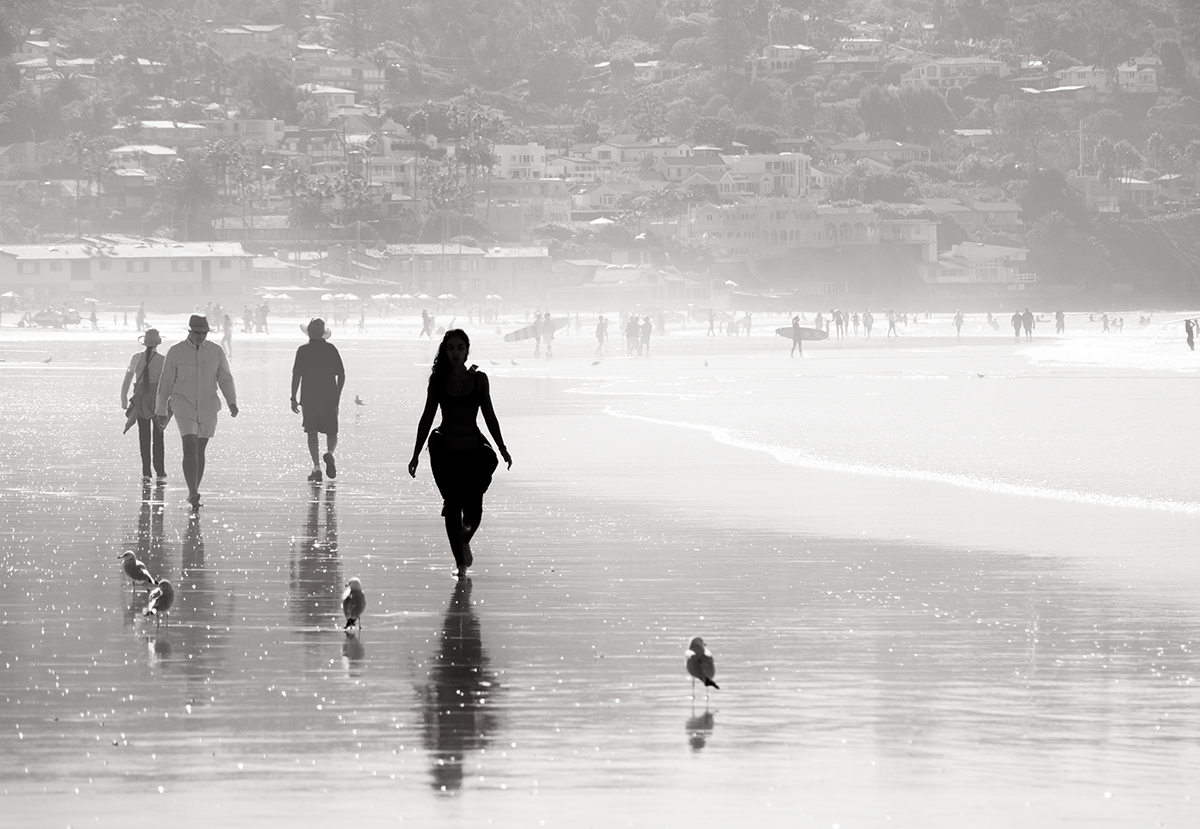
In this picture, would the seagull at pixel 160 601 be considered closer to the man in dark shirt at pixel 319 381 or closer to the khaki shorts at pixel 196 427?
the khaki shorts at pixel 196 427

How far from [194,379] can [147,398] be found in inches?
80.8

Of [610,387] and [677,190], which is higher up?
[677,190]

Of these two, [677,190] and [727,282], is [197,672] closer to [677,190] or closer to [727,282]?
[727,282]

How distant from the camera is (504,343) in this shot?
6850cm

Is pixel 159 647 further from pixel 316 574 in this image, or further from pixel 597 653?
pixel 316 574

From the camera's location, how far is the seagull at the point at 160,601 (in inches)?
316

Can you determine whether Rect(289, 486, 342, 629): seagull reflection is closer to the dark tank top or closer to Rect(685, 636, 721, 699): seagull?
the dark tank top

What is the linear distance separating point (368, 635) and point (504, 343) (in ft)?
199

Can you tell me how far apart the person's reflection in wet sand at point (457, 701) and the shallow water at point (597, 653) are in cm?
2

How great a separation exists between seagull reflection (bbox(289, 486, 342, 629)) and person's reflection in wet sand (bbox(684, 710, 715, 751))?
2.46 meters

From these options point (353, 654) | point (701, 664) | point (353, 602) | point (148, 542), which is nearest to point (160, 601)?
point (353, 602)

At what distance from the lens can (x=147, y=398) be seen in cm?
1470

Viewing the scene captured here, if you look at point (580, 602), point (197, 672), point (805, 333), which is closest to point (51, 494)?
point (580, 602)

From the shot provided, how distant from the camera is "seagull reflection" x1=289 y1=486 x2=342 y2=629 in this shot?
28.0 feet
